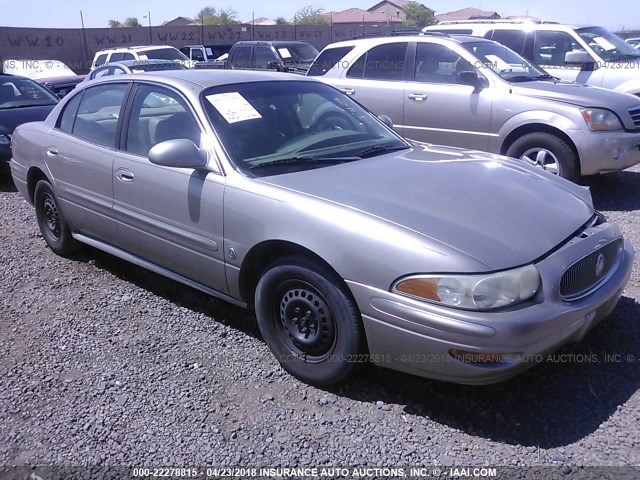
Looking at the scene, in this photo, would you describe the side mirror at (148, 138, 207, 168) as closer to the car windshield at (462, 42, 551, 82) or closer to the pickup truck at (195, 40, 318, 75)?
the car windshield at (462, 42, 551, 82)

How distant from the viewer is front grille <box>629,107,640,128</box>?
647cm

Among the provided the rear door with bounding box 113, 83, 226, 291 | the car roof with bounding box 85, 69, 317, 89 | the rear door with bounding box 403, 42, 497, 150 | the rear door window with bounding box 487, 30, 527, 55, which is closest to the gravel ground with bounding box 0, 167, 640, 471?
the rear door with bounding box 113, 83, 226, 291

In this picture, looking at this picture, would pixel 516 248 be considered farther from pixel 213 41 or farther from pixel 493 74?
pixel 213 41

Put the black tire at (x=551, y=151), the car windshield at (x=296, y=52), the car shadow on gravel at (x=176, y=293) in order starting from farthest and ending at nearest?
the car windshield at (x=296, y=52), the black tire at (x=551, y=151), the car shadow on gravel at (x=176, y=293)

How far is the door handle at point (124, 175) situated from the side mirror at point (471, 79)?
4.24 m

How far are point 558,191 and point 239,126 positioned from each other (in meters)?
1.91

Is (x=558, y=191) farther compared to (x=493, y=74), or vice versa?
(x=493, y=74)

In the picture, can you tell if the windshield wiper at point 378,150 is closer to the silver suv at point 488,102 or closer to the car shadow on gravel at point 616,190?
the silver suv at point 488,102

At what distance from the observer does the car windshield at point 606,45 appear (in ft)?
29.4

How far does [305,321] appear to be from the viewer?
3.27 m

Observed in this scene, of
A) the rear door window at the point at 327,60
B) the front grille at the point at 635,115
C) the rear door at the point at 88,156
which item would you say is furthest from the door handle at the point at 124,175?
the front grille at the point at 635,115

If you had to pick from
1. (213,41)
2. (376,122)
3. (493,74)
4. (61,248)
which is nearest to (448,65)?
(493,74)

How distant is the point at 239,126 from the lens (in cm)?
378

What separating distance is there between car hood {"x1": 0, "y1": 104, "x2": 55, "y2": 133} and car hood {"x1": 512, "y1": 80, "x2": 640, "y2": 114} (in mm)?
6322
